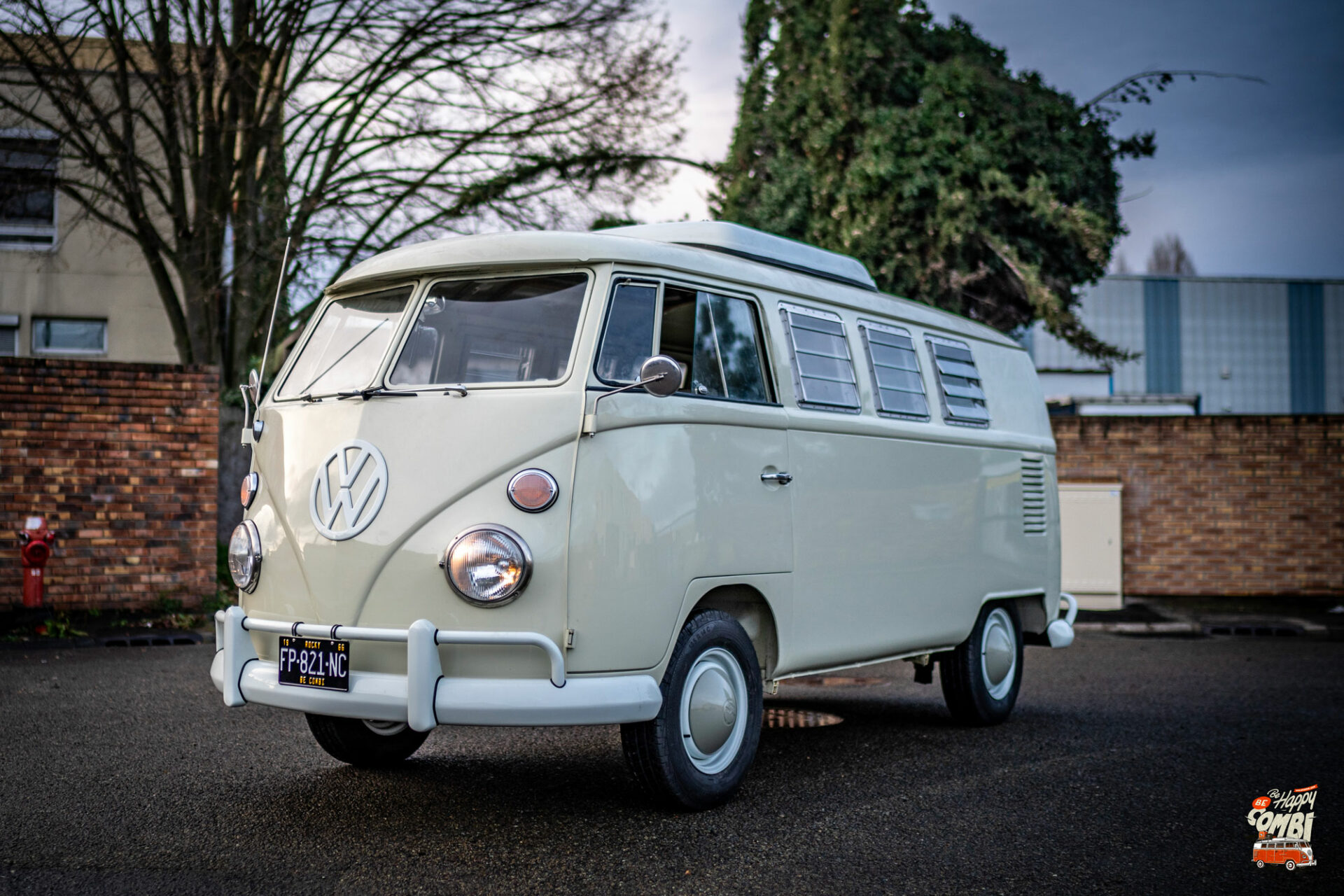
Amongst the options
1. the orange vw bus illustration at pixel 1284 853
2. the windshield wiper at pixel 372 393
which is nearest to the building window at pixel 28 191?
the windshield wiper at pixel 372 393

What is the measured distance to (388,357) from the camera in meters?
5.12

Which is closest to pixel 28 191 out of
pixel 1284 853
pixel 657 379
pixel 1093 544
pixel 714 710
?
pixel 657 379

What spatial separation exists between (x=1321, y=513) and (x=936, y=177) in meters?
8.25

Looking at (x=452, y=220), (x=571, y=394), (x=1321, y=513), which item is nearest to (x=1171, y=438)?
(x=1321, y=513)

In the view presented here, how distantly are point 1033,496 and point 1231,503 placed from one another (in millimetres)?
8484

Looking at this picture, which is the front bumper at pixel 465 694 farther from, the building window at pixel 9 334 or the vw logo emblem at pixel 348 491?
the building window at pixel 9 334

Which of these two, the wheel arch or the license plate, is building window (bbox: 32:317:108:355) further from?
the wheel arch

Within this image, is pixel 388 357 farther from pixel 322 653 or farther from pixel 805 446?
pixel 805 446

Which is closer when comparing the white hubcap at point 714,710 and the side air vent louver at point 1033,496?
the white hubcap at point 714,710

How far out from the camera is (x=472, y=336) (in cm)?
511

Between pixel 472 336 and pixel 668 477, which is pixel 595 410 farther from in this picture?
pixel 472 336

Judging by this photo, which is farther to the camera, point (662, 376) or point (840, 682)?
point (840, 682)

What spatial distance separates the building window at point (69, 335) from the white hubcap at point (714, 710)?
1795cm

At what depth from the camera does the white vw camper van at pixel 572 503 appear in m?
4.52
